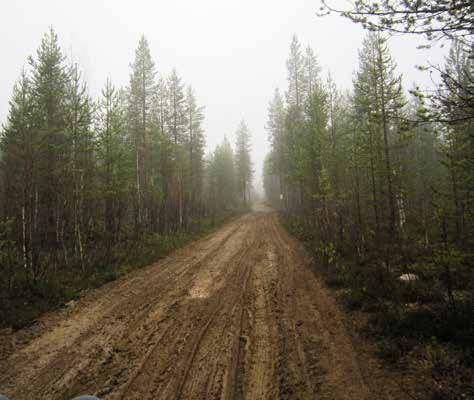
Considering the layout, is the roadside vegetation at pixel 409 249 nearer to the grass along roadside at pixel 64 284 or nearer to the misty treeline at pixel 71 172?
the grass along roadside at pixel 64 284

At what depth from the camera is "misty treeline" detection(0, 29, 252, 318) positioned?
794 cm

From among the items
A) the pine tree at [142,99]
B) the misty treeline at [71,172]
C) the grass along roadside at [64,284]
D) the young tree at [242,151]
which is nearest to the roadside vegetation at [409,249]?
the grass along roadside at [64,284]

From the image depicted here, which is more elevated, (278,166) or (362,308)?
(278,166)

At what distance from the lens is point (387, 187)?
589 inches

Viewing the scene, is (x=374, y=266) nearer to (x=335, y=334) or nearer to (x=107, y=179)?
(x=335, y=334)

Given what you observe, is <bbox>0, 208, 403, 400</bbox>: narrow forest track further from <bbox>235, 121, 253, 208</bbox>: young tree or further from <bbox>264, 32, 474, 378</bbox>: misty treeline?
<bbox>235, 121, 253, 208</bbox>: young tree

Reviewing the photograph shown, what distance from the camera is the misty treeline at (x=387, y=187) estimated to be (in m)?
4.54

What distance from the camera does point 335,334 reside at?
14.9 ft

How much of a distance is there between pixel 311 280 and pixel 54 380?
6649mm

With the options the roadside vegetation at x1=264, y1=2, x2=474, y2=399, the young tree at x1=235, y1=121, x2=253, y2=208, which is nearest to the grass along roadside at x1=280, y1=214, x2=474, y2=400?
the roadside vegetation at x1=264, y1=2, x2=474, y2=399

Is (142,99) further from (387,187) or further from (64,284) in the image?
(387,187)

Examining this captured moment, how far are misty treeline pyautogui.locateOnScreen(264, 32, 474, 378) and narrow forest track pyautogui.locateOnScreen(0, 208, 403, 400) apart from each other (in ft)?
5.00

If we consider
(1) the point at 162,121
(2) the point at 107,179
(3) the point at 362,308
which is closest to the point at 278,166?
(1) the point at 162,121

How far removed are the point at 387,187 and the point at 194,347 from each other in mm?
15380
